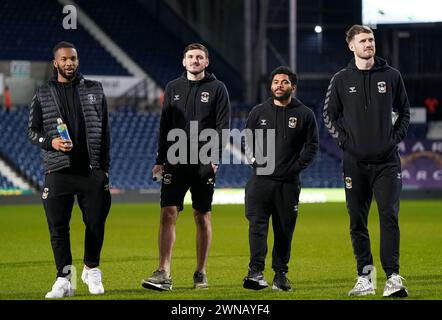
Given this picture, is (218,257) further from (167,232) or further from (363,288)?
(363,288)

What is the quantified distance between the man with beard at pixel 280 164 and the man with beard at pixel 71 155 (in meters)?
1.43

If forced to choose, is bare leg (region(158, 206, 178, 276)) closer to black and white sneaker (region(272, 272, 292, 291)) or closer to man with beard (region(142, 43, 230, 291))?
man with beard (region(142, 43, 230, 291))

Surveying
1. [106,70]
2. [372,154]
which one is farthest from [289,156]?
[106,70]

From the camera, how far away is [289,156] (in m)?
9.92

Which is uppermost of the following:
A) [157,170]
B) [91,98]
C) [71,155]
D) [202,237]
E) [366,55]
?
[366,55]

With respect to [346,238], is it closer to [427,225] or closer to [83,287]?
[427,225]

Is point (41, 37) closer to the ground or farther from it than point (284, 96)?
farther from it

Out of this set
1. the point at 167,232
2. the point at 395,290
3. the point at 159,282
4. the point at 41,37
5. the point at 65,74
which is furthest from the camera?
the point at 41,37

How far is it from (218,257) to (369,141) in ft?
16.9

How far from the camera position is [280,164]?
9914 mm

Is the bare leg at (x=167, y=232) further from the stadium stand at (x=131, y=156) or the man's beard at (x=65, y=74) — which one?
the stadium stand at (x=131, y=156)

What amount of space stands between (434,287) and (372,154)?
1636 millimetres

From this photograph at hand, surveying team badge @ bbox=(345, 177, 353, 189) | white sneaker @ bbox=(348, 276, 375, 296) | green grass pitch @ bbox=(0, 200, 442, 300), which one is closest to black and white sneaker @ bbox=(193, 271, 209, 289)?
green grass pitch @ bbox=(0, 200, 442, 300)

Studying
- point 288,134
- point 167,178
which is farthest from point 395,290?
point 167,178
